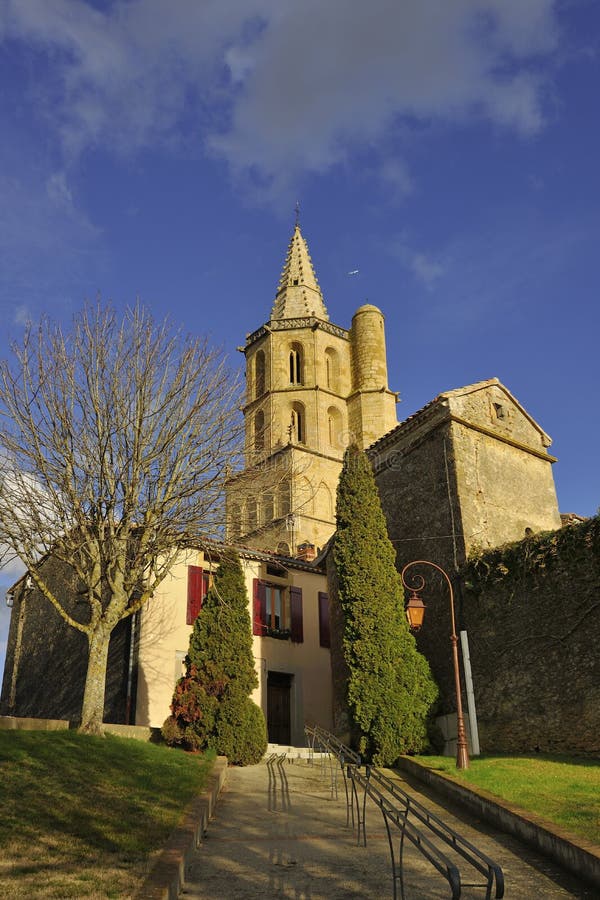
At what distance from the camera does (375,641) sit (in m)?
17.0

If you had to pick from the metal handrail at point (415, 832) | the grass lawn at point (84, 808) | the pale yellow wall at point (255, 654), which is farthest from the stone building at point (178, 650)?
the grass lawn at point (84, 808)

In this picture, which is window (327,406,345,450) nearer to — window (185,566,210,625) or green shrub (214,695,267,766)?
window (185,566,210,625)

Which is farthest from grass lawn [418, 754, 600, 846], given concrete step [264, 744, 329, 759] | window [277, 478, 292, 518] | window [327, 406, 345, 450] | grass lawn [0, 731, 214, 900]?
window [327, 406, 345, 450]

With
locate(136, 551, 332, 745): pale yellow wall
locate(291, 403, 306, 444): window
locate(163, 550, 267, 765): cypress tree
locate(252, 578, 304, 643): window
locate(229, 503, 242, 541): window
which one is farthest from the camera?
locate(291, 403, 306, 444): window

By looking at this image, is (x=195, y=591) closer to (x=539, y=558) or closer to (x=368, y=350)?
(x=539, y=558)

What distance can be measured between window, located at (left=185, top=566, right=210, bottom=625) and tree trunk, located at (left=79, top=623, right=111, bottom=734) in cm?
617

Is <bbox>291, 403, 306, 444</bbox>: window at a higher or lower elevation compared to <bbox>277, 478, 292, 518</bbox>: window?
higher

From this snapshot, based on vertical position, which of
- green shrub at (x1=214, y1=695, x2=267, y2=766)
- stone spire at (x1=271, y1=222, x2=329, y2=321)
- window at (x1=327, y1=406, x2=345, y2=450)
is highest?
stone spire at (x1=271, y1=222, x2=329, y2=321)

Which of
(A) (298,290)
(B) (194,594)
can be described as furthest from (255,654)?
(A) (298,290)

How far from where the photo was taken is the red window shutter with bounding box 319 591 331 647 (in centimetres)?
2430

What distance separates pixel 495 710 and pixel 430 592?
3.77 meters

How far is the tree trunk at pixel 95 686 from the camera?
1484 cm

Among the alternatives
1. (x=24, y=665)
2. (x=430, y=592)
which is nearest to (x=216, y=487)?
(x=430, y=592)

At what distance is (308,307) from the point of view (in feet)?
167
